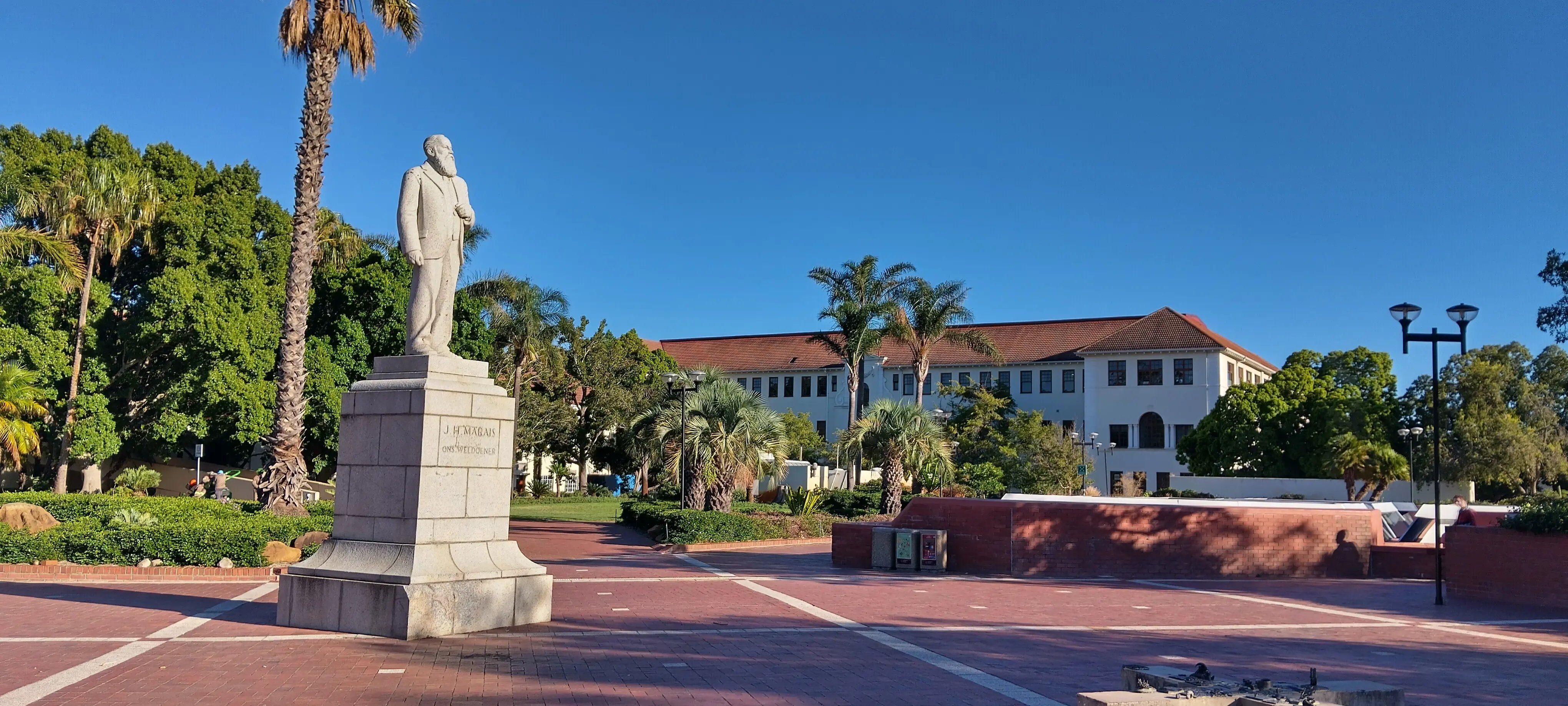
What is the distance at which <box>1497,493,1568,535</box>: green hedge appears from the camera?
569 inches

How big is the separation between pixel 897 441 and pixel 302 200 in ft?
52.5

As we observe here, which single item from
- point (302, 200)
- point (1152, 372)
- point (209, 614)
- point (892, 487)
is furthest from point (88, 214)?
point (1152, 372)

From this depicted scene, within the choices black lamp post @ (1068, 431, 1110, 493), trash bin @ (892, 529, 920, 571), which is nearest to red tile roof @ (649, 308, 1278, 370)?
black lamp post @ (1068, 431, 1110, 493)

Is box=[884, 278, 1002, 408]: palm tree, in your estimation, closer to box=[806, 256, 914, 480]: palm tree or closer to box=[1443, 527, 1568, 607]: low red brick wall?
box=[806, 256, 914, 480]: palm tree

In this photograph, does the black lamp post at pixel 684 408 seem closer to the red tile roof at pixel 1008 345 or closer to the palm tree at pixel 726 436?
the palm tree at pixel 726 436

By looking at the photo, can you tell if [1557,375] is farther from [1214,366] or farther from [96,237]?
[96,237]

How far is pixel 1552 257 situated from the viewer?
19797mm

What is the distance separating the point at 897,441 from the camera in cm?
2892

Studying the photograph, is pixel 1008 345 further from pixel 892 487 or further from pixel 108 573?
pixel 108 573

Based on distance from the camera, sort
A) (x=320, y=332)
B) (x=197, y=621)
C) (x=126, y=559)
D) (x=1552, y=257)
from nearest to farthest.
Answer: (x=197, y=621) < (x=126, y=559) < (x=1552, y=257) < (x=320, y=332)

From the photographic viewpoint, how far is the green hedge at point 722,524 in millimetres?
23234

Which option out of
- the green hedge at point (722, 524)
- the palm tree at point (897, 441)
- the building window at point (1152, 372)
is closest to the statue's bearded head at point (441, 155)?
the green hedge at point (722, 524)

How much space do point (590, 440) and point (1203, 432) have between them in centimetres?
3234

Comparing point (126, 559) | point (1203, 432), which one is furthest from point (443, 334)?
point (1203, 432)
